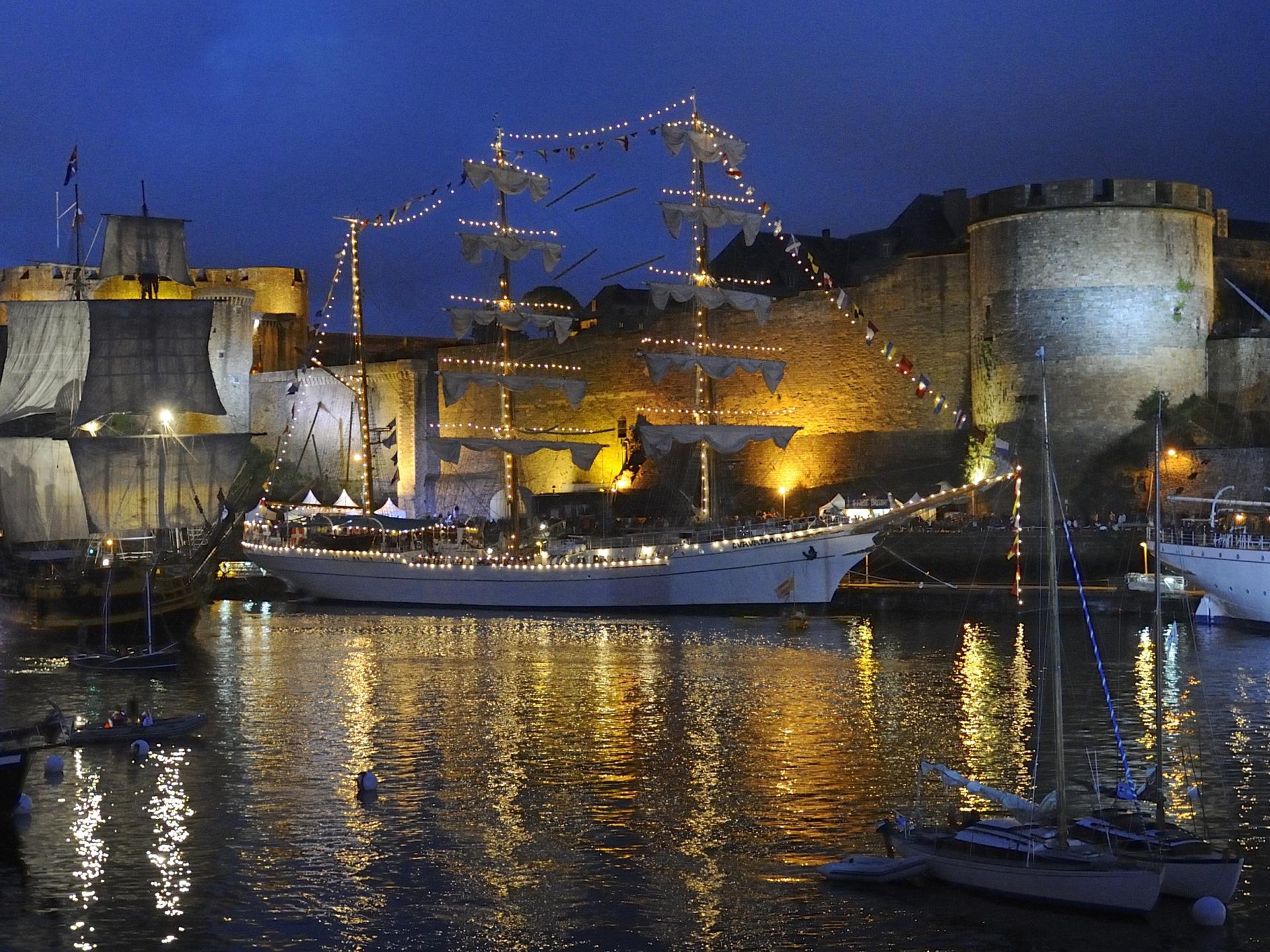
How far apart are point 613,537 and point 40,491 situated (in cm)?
A: 1241

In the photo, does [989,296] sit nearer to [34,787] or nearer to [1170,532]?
[1170,532]

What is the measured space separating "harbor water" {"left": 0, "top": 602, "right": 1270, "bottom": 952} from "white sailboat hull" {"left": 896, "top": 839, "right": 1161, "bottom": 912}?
5.3 inches

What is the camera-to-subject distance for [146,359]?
34125mm

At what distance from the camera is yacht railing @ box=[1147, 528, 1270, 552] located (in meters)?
27.1

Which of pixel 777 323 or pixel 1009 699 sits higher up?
pixel 777 323

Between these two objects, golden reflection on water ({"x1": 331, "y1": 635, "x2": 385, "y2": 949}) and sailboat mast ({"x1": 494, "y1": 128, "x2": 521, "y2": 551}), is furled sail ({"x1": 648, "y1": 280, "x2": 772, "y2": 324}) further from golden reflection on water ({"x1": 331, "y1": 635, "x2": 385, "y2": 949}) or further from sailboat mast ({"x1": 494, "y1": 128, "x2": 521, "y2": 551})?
golden reflection on water ({"x1": 331, "y1": 635, "x2": 385, "y2": 949})

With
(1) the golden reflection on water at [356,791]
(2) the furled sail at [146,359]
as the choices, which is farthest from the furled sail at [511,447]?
(1) the golden reflection on water at [356,791]

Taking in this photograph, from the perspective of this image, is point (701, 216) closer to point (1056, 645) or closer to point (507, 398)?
point (507, 398)

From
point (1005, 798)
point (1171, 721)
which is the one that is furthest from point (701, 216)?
point (1005, 798)

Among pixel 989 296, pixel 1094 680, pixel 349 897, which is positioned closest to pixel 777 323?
pixel 989 296

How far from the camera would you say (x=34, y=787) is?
15.5 meters

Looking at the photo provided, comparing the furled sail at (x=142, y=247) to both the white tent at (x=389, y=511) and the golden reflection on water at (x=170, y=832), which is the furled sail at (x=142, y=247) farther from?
the golden reflection on water at (x=170, y=832)

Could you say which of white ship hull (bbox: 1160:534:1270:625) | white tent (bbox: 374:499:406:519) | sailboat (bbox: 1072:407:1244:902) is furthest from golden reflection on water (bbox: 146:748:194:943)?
white tent (bbox: 374:499:406:519)

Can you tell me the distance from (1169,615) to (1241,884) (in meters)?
16.9
